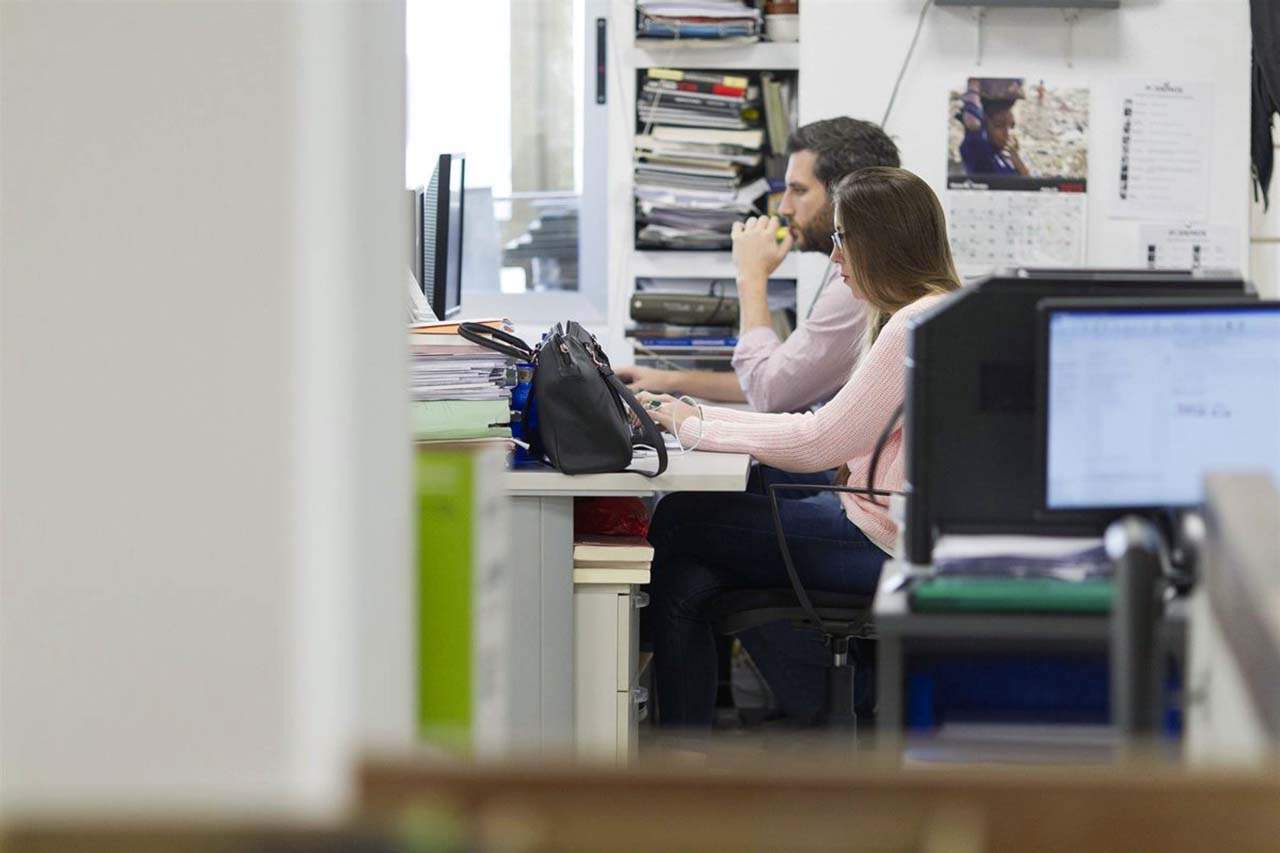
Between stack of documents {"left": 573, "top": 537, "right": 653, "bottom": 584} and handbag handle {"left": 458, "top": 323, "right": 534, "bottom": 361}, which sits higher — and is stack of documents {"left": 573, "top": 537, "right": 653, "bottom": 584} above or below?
below

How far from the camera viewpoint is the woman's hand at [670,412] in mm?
2969

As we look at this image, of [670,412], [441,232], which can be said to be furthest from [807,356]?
[441,232]

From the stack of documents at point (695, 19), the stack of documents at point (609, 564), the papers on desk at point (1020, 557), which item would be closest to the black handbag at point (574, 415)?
the stack of documents at point (609, 564)

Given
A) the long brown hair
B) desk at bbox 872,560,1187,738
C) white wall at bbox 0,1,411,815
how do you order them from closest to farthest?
white wall at bbox 0,1,411,815, desk at bbox 872,560,1187,738, the long brown hair

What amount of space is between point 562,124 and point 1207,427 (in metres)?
3.15

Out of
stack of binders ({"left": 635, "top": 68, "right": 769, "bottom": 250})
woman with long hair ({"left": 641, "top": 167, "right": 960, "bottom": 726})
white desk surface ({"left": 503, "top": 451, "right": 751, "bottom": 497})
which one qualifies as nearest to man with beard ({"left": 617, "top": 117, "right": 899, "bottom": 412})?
stack of binders ({"left": 635, "top": 68, "right": 769, "bottom": 250})

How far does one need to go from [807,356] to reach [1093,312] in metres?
1.78

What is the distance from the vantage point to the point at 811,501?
10.1 ft

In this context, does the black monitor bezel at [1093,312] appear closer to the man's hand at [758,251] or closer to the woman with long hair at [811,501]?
the woman with long hair at [811,501]

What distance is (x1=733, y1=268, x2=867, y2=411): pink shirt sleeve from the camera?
3527 millimetres

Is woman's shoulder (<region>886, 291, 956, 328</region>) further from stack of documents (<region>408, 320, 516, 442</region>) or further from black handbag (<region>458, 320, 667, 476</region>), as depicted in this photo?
stack of documents (<region>408, 320, 516, 442</region>)

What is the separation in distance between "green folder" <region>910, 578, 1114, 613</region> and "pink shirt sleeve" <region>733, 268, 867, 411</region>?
1.82m

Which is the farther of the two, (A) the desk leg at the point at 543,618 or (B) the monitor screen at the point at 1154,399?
(A) the desk leg at the point at 543,618

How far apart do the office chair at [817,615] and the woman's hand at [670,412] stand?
0.21 meters
